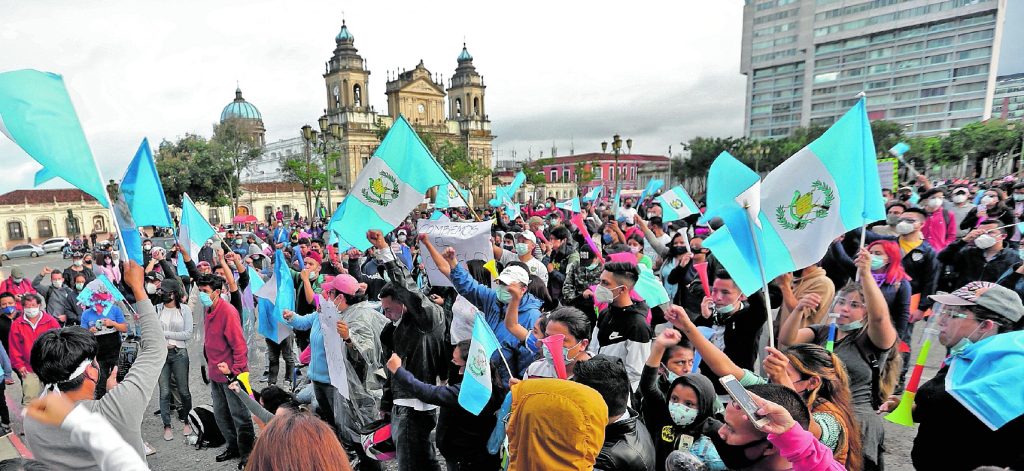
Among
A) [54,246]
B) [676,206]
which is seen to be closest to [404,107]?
[54,246]

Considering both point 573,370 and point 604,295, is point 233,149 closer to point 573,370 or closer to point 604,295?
point 604,295

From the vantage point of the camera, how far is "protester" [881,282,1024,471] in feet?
6.86

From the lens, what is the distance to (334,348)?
3.37 m

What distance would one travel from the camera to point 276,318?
17.7ft

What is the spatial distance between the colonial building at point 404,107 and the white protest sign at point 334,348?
189 ft

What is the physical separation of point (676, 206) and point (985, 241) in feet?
14.9

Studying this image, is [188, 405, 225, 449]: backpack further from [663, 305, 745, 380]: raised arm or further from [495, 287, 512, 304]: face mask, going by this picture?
[663, 305, 745, 380]: raised arm

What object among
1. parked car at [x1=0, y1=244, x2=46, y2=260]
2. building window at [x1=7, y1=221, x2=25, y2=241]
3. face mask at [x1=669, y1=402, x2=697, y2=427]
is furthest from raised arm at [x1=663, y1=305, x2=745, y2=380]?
building window at [x1=7, y1=221, x2=25, y2=241]

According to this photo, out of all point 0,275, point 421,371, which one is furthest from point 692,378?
point 0,275

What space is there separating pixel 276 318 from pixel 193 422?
3.96 feet

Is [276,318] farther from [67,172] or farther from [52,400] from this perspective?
[52,400]

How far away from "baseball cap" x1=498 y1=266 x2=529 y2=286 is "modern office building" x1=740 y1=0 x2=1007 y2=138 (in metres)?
90.0

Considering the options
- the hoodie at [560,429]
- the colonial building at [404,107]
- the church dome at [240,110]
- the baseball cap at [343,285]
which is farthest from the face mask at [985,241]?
the church dome at [240,110]

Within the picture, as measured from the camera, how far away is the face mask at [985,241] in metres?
5.36
